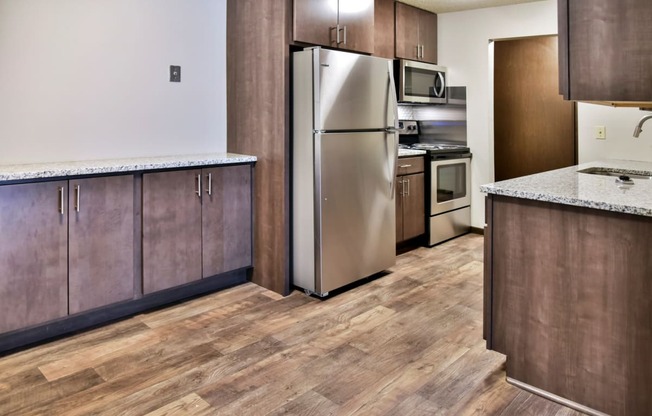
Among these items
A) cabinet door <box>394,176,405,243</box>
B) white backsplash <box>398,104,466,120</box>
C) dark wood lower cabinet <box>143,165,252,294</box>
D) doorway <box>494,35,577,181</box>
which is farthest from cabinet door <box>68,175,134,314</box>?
doorway <box>494,35,577,181</box>

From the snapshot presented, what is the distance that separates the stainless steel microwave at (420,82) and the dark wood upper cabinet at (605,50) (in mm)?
2705

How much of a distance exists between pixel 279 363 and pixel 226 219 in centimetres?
119

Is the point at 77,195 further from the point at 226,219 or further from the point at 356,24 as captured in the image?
the point at 356,24

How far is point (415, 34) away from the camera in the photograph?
15.0ft

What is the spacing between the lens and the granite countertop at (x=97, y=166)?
228 cm

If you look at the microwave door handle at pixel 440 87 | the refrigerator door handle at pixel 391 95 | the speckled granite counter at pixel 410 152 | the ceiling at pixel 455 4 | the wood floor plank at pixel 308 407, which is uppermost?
the ceiling at pixel 455 4

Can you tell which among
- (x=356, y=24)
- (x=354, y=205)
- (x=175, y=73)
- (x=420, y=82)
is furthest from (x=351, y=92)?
(x=420, y=82)

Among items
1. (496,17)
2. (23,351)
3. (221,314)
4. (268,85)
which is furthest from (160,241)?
(496,17)

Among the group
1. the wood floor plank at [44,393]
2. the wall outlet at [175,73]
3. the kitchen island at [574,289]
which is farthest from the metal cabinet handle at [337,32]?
the wood floor plank at [44,393]

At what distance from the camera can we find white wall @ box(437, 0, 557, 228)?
450 cm

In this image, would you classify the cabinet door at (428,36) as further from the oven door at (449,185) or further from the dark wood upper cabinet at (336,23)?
the dark wood upper cabinet at (336,23)

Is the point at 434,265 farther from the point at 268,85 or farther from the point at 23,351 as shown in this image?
the point at 23,351

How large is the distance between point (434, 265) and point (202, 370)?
2221mm

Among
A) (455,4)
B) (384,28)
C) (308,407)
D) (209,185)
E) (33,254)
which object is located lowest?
(308,407)
